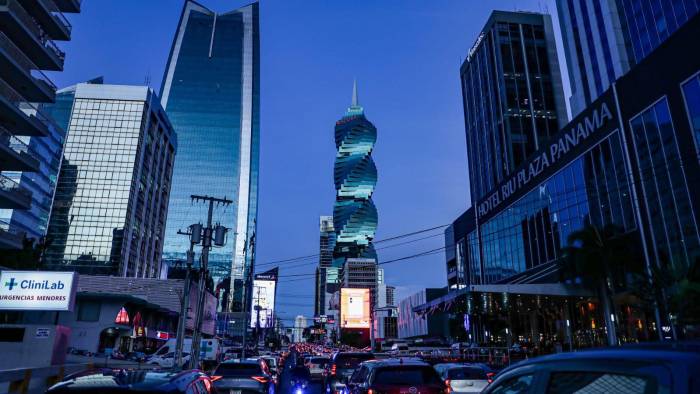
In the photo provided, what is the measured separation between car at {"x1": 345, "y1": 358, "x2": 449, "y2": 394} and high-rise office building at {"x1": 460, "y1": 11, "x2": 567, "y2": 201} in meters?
94.2

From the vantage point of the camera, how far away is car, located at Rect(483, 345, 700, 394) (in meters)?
2.18

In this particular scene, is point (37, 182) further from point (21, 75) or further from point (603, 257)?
point (603, 257)

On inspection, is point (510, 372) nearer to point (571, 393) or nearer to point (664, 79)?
point (571, 393)

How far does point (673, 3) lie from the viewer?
5597 centimetres

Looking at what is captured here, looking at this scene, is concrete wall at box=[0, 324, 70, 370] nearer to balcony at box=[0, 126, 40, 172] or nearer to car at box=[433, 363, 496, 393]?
car at box=[433, 363, 496, 393]

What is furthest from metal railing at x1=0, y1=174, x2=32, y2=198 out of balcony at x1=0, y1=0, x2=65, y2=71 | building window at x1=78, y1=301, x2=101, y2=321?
building window at x1=78, y1=301, x2=101, y2=321

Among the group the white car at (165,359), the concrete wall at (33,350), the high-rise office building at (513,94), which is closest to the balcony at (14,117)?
the concrete wall at (33,350)

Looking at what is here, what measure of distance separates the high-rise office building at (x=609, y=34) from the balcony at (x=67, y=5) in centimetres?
6322

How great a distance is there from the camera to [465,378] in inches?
552

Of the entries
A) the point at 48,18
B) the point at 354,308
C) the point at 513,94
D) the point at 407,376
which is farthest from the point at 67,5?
the point at 354,308

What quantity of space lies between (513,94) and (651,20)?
44666 mm

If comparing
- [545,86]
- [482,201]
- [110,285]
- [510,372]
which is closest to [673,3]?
[482,201]

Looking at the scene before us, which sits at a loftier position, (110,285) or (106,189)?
(106,189)

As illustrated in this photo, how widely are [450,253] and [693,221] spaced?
71.7 m
